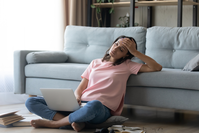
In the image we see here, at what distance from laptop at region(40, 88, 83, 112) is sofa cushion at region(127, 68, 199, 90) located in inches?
20.1

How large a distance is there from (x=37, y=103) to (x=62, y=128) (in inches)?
9.6

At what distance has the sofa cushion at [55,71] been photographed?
2.33 meters

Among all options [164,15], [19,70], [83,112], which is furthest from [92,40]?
[164,15]

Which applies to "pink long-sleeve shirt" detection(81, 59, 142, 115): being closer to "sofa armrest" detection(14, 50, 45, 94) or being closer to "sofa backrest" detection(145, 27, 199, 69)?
"sofa backrest" detection(145, 27, 199, 69)

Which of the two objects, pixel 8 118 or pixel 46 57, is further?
pixel 46 57

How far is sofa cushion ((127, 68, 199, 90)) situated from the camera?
6.07 feet

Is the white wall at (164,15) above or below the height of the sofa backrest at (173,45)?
above

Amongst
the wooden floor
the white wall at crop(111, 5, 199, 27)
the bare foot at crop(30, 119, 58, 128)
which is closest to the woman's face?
the wooden floor

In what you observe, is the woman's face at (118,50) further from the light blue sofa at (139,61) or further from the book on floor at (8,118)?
the book on floor at (8,118)

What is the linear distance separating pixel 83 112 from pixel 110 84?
1.01 ft

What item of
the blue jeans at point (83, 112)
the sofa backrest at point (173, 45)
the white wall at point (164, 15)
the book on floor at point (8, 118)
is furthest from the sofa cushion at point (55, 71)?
the white wall at point (164, 15)

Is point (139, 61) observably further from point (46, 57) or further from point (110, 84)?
point (46, 57)

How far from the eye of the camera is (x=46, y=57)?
270cm

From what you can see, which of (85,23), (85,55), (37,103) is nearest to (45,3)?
(85,23)
